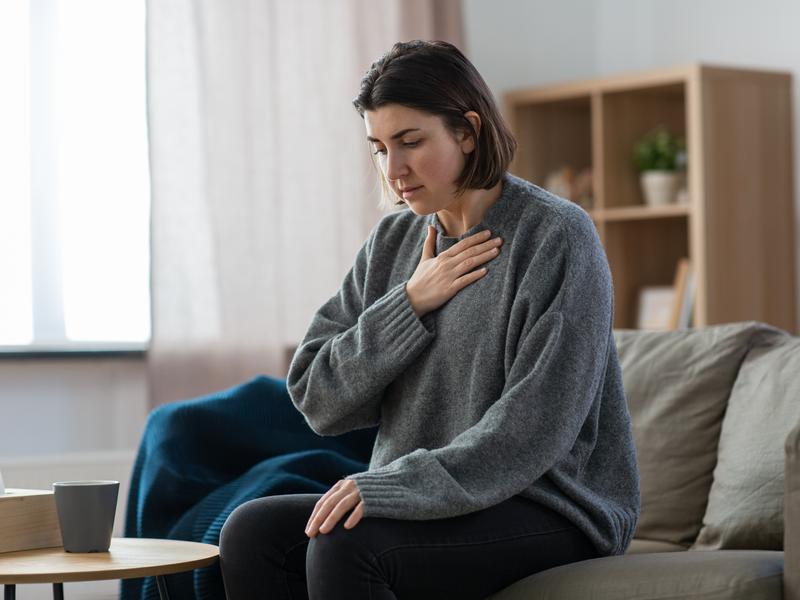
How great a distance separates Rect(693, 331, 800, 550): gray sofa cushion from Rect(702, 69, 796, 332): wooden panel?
5.20ft

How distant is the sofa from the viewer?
80.7 inches

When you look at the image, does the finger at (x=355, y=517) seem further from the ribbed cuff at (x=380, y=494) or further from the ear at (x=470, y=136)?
the ear at (x=470, y=136)

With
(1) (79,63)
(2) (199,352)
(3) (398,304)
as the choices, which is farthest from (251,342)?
(3) (398,304)

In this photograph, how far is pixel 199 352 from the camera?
11.7 ft

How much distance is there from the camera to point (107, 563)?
1605mm

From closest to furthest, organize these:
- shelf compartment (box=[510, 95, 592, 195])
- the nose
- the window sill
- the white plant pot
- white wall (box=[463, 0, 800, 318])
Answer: the nose
the window sill
the white plant pot
white wall (box=[463, 0, 800, 318])
shelf compartment (box=[510, 95, 592, 195])

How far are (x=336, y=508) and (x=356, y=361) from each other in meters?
0.30

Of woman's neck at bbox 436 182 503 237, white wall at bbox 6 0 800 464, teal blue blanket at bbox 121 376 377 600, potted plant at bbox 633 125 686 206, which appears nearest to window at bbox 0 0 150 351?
white wall at bbox 6 0 800 464

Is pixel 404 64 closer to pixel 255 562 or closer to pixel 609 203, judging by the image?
pixel 255 562

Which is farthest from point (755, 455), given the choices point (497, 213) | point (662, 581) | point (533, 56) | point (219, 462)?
point (533, 56)

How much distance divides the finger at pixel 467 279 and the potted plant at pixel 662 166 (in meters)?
2.29

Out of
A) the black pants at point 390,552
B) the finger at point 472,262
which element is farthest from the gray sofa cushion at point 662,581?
the finger at point 472,262

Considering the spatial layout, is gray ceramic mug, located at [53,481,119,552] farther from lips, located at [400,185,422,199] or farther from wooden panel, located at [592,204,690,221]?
wooden panel, located at [592,204,690,221]

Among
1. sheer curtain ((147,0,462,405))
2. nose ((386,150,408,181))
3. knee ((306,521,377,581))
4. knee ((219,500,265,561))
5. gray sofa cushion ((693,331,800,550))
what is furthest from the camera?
sheer curtain ((147,0,462,405))
